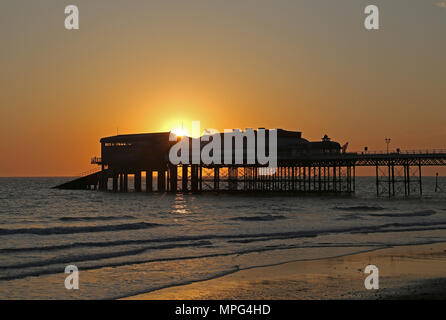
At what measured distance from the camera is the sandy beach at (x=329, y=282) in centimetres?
1462

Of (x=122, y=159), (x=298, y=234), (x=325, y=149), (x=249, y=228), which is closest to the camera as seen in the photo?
(x=298, y=234)

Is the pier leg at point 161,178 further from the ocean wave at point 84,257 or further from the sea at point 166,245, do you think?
the ocean wave at point 84,257

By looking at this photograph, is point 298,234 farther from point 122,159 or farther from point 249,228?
point 122,159

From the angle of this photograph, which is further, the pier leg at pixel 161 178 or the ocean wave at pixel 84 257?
the pier leg at pixel 161 178

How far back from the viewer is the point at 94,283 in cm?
1655

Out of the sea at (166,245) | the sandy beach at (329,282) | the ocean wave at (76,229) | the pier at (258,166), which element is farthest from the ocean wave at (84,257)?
the pier at (258,166)

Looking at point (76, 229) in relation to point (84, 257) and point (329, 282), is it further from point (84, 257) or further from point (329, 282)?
point (329, 282)

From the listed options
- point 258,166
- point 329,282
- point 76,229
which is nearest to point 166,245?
point 76,229

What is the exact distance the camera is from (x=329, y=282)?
16297mm

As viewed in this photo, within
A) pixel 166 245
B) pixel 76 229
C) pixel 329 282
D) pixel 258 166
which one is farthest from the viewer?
pixel 258 166

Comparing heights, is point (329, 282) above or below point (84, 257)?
above

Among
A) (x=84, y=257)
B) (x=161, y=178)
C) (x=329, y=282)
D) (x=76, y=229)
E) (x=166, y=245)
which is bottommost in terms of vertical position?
(x=76, y=229)
